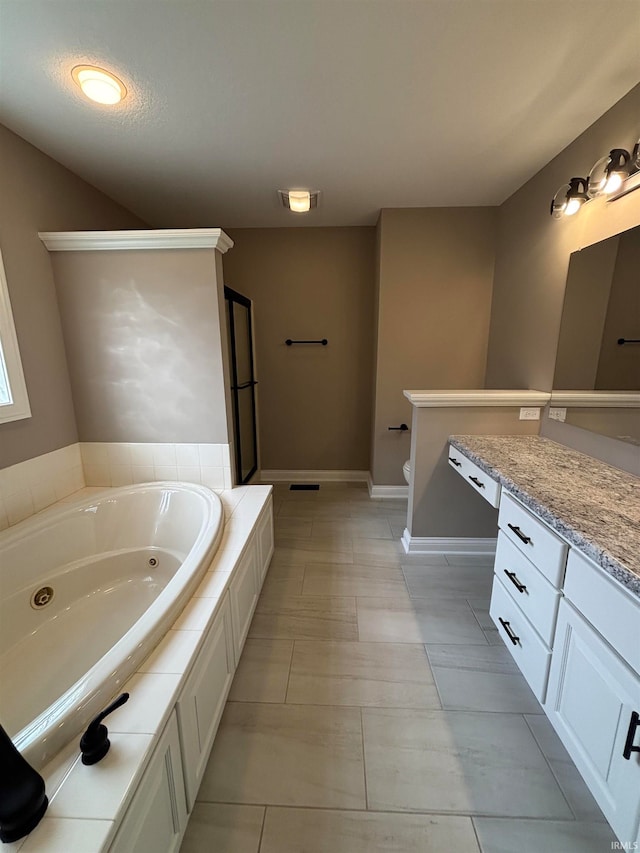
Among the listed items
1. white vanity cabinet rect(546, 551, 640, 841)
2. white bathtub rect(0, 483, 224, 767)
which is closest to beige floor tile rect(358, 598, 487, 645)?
white vanity cabinet rect(546, 551, 640, 841)

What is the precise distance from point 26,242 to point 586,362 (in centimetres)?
291

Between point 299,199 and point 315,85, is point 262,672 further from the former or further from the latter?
point 299,199

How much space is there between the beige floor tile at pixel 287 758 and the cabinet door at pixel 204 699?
0.07m

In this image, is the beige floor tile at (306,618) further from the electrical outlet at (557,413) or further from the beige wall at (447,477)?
the electrical outlet at (557,413)

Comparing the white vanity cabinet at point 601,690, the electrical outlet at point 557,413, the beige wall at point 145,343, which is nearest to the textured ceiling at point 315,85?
the beige wall at point 145,343

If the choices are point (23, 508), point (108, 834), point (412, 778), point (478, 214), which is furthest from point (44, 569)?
point (478, 214)

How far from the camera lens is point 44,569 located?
164cm

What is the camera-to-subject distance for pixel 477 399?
6.81 ft

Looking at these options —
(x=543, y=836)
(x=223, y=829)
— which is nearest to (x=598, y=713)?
(x=543, y=836)

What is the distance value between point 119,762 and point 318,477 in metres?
2.96

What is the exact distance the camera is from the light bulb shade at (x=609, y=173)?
1441mm

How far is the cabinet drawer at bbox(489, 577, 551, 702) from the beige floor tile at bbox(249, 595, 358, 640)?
0.68 meters

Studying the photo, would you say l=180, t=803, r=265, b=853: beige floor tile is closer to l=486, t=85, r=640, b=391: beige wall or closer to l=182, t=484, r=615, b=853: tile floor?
l=182, t=484, r=615, b=853: tile floor

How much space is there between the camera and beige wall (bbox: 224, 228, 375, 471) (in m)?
3.21
